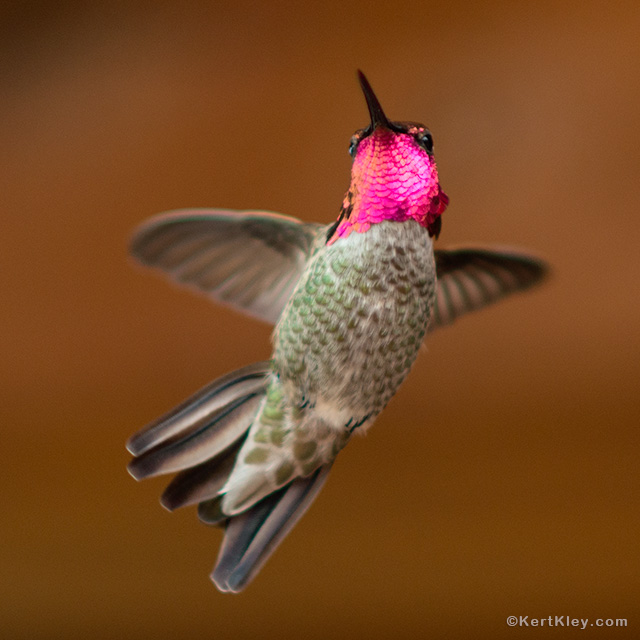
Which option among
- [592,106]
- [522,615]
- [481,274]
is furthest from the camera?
[592,106]

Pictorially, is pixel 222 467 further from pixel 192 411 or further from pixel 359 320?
pixel 359 320

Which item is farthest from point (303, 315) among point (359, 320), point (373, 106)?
point (373, 106)

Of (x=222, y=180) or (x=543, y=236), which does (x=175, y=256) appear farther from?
(x=543, y=236)

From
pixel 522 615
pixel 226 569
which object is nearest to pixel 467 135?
pixel 522 615

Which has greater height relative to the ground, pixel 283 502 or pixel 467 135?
pixel 467 135

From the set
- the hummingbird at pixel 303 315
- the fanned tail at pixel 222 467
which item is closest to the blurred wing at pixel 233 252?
the hummingbird at pixel 303 315

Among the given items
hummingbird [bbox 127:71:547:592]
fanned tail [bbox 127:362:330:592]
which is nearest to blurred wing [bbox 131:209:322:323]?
hummingbird [bbox 127:71:547:592]

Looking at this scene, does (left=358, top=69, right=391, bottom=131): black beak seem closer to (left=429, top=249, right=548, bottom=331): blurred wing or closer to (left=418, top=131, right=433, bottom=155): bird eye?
(left=418, top=131, right=433, bottom=155): bird eye
